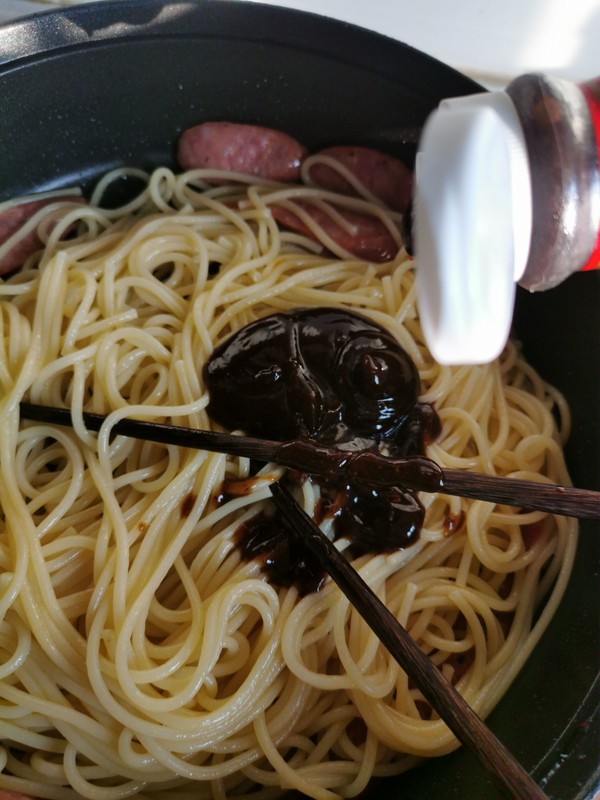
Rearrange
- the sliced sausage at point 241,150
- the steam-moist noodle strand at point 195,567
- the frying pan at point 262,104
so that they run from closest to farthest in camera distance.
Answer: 1. the steam-moist noodle strand at point 195,567
2. the frying pan at point 262,104
3. the sliced sausage at point 241,150

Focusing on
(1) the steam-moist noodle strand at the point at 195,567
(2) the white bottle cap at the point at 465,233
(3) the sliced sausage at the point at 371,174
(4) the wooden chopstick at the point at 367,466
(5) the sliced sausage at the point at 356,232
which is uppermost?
(2) the white bottle cap at the point at 465,233

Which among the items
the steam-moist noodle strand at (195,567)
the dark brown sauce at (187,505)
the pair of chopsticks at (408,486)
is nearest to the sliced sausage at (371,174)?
the steam-moist noodle strand at (195,567)

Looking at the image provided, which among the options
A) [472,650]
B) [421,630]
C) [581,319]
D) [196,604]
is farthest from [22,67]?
[472,650]

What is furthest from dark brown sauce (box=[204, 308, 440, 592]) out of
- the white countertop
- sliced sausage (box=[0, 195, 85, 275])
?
the white countertop

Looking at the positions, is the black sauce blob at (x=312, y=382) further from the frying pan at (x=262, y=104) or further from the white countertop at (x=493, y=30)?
the white countertop at (x=493, y=30)

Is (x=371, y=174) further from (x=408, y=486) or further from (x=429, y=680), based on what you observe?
(x=429, y=680)

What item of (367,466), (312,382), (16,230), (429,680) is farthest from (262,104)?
(429,680)
